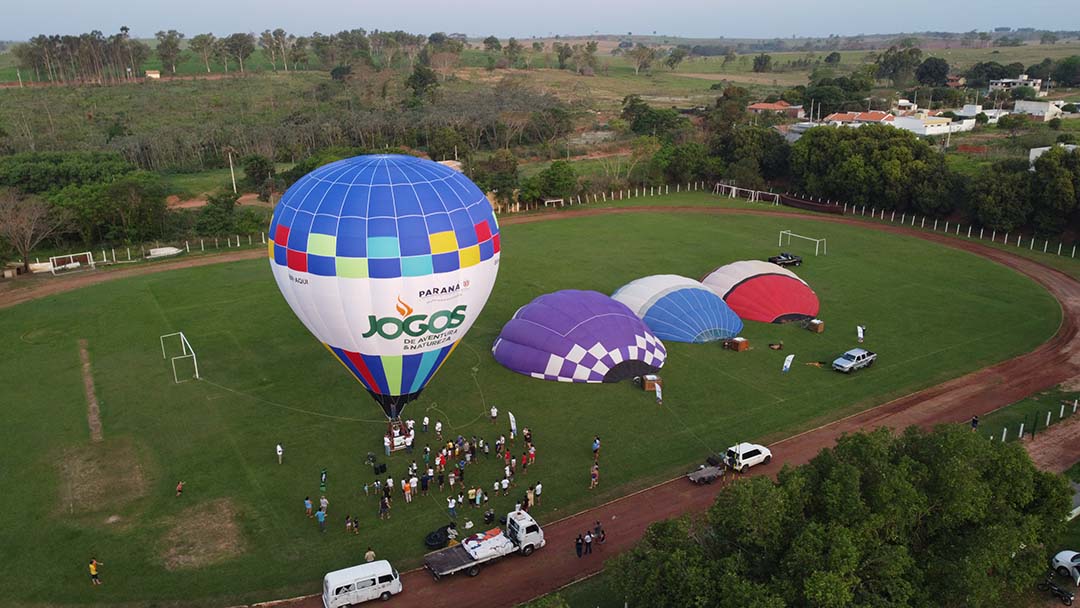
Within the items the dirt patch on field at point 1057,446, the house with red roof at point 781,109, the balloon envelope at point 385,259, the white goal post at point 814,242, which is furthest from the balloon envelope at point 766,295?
the house with red roof at point 781,109

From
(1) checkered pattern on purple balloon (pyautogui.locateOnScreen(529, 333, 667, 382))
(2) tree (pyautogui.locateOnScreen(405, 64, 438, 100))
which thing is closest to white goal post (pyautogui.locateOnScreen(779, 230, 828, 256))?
(1) checkered pattern on purple balloon (pyautogui.locateOnScreen(529, 333, 667, 382))

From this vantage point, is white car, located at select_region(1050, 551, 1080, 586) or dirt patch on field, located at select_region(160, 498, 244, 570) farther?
dirt patch on field, located at select_region(160, 498, 244, 570)

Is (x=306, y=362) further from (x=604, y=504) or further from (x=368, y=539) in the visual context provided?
(x=604, y=504)

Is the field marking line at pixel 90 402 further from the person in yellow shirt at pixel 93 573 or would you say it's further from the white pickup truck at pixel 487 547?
the white pickup truck at pixel 487 547

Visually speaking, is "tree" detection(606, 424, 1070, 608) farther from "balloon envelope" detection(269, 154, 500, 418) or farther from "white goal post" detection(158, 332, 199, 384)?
"white goal post" detection(158, 332, 199, 384)

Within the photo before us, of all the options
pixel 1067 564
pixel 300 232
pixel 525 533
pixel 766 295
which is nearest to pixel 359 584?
pixel 525 533

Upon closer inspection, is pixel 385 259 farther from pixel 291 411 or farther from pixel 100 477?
pixel 100 477
